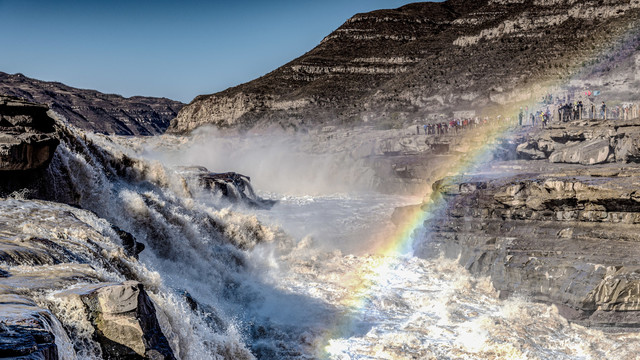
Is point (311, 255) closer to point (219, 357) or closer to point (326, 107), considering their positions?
point (219, 357)

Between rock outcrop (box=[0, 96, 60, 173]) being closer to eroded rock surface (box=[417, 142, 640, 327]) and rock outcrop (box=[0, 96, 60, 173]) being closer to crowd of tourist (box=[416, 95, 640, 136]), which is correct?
eroded rock surface (box=[417, 142, 640, 327])

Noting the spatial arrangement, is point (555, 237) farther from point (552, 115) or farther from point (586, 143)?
point (552, 115)

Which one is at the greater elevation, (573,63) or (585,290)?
(573,63)

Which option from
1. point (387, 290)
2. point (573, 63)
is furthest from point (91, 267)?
point (573, 63)

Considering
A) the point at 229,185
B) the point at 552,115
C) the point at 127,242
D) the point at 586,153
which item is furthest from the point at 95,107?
the point at 127,242

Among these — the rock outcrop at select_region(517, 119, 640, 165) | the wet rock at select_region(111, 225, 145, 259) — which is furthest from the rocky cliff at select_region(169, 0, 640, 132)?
the wet rock at select_region(111, 225, 145, 259)
